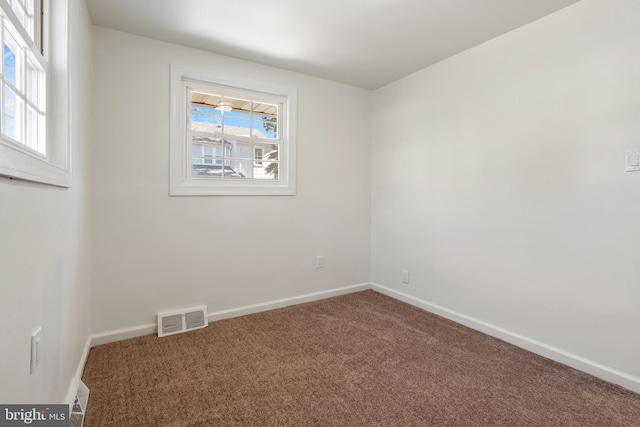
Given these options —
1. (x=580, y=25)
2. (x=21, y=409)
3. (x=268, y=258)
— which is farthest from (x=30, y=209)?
(x=580, y=25)

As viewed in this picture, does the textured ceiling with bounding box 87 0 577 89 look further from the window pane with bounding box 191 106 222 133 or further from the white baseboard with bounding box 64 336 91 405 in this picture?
the white baseboard with bounding box 64 336 91 405

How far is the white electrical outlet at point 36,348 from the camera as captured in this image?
1.09 m

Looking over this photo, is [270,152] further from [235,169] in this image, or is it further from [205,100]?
[205,100]

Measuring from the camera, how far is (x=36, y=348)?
1121 mm

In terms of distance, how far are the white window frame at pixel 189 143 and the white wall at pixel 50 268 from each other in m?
0.65

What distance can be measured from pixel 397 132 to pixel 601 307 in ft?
7.61

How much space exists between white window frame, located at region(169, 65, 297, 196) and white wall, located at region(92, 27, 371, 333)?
0.21ft

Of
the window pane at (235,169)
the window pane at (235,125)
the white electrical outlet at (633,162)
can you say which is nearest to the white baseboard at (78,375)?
the window pane at (235,169)

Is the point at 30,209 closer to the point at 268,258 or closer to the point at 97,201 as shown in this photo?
the point at 97,201

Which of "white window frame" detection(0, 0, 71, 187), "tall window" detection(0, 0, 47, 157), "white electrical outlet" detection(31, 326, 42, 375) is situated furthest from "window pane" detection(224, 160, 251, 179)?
"white electrical outlet" detection(31, 326, 42, 375)

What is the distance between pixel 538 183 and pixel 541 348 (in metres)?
1.20

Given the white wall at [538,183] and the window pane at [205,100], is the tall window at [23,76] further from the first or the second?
the white wall at [538,183]

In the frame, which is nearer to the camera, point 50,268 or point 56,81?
point 50,268

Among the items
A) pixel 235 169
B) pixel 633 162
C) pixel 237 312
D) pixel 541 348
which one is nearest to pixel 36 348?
pixel 237 312
